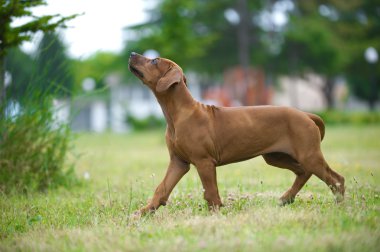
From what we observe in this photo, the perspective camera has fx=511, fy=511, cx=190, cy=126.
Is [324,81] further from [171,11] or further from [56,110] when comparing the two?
[56,110]

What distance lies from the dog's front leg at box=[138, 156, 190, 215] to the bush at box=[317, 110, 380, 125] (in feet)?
82.0

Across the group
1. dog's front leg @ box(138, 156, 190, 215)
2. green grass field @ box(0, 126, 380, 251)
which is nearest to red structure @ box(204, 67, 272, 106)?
green grass field @ box(0, 126, 380, 251)

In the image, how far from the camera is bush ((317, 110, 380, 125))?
95.7ft

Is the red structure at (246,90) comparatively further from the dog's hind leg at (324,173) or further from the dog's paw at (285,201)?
the dog's hind leg at (324,173)

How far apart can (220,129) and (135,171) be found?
5.10 meters

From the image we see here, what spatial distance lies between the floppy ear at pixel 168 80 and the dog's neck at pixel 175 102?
0.34 feet

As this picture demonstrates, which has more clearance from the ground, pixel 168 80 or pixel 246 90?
pixel 168 80

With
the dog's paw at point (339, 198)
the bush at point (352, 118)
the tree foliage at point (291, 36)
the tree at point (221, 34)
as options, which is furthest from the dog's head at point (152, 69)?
the tree foliage at point (291, 36)

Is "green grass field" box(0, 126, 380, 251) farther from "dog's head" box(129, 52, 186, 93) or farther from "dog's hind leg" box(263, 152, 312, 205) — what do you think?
"dog's head" box(129, 52, 186, 93)

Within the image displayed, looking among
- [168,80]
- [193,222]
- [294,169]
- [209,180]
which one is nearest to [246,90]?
[294,169]

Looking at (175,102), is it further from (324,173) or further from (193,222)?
(324,173)

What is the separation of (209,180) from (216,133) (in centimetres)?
46

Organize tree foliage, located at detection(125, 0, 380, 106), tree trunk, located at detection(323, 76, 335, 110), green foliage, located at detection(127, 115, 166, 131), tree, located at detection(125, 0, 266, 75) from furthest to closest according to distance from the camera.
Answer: tree trunk, located at detection(323, 76, 335, 110)
tree foliage, located at detection(125, 0, 380, 106)
tree, located at detection(125, 0, 266, 75)
green foliage, located at detection(127, 115, 166, 131)

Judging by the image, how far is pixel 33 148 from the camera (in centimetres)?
727
